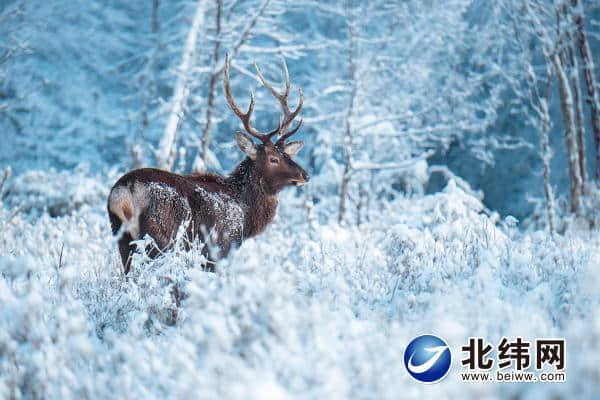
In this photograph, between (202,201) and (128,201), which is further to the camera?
(202,201)

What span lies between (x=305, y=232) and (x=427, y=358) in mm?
7555

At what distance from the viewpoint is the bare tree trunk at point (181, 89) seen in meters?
10.7

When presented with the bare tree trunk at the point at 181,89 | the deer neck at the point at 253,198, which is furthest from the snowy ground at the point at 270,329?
the bare tree trunk at the point at 181,89

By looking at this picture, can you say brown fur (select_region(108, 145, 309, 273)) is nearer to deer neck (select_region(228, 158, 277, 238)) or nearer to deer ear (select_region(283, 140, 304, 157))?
deer neck (select_region(228, 158, 277, 238))

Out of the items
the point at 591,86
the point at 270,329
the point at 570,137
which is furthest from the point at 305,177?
the point at 591,86

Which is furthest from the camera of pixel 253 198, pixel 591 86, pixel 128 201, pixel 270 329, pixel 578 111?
pixel 578 111

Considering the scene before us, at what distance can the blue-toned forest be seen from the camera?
7.76 ft

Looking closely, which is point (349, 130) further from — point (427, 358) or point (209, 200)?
point (427, 358)

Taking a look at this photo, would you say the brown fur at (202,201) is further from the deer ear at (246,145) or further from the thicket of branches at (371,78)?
the thicket of branches at (371,78)

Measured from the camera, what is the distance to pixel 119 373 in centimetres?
259

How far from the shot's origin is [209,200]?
5336 mm

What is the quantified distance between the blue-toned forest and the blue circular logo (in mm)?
53

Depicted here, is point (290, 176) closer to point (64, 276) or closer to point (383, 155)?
point (64, 276)

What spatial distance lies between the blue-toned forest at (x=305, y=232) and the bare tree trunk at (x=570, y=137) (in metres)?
0.05
